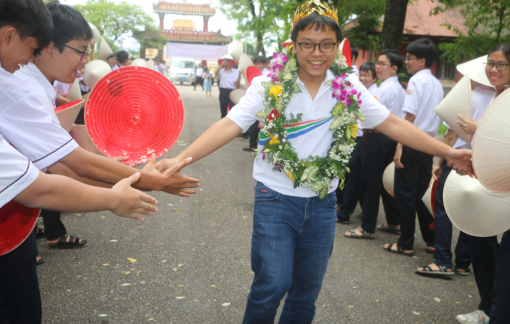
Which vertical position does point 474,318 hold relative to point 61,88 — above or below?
below

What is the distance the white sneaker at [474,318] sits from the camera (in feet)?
11.3

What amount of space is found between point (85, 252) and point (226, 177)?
395 cm

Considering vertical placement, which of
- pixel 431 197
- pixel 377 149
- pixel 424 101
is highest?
pixel 424 101

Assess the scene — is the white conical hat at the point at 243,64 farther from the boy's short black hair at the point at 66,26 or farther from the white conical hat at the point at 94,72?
the boy's short black hair at the point at 66,26

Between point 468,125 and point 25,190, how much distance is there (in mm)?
2894

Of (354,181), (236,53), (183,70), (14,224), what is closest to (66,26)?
(14,224)

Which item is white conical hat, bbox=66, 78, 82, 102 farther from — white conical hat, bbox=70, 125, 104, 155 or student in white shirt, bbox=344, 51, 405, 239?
student in white shirt, bbox=344, 51, 405, 239

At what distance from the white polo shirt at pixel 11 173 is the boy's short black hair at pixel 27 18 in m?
0.48

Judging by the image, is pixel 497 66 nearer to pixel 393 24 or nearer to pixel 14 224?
pixel 14 224

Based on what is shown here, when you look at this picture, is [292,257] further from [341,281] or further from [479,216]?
[341,281]

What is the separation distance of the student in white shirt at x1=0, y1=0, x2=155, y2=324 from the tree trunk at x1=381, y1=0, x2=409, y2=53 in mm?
8478

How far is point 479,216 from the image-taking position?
9.73 feet

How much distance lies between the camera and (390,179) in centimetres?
538

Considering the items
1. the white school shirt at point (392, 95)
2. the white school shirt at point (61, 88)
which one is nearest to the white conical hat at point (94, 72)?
the white school shirt at point (61, 88)
